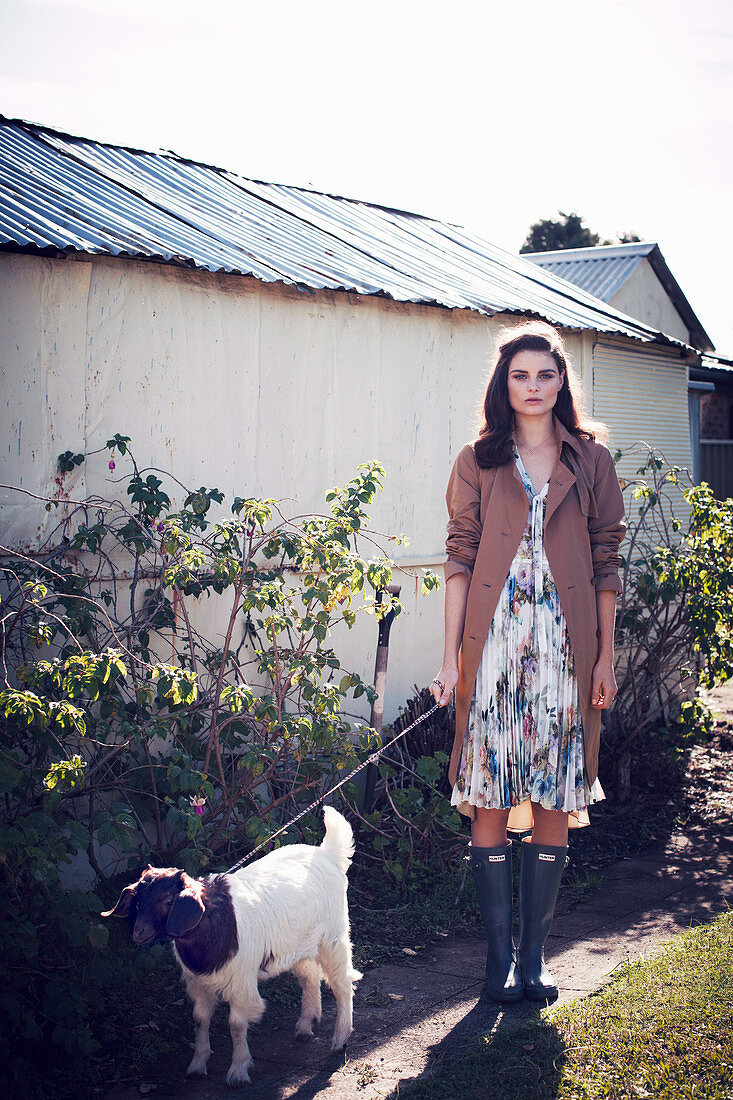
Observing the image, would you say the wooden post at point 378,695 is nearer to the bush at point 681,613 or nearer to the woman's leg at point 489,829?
the woman's leg at point 489,829

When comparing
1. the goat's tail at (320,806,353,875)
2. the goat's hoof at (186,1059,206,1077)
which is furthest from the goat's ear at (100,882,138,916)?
the goat's tail at (320,806,353,875)

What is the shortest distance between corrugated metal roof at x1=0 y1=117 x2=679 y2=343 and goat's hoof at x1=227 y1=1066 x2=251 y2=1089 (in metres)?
3.27

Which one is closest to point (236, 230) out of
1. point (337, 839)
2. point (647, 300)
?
point (337, 839)

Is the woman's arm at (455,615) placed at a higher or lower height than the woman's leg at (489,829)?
higher

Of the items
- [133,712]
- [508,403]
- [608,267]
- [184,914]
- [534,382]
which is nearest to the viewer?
[184,914]

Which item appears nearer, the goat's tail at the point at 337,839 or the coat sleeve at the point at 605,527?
the goat's tail at the point at 337,839

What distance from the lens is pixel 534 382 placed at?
373 cm

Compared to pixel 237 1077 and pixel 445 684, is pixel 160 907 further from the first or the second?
pixel 445 684

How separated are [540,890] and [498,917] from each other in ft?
0.63

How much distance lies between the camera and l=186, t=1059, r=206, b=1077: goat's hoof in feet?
10.6

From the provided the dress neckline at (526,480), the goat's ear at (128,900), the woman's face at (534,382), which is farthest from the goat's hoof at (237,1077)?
the woman's face at (534,382)

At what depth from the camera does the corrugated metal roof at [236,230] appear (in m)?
4.68

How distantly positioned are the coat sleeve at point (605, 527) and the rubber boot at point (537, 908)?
105 centimetres

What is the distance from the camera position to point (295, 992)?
153 inches
